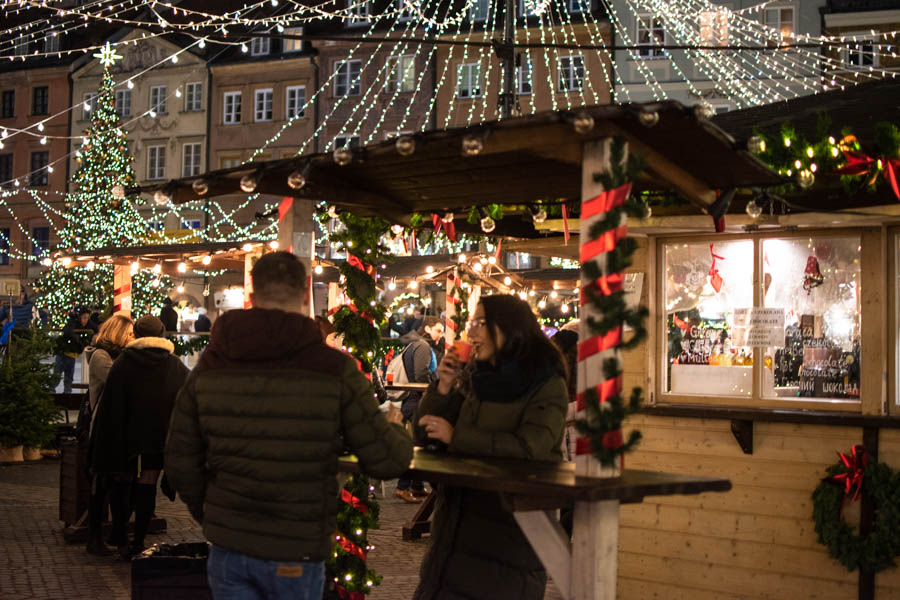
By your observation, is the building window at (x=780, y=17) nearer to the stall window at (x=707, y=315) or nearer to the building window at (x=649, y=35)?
the building window at (x=649, y=35)

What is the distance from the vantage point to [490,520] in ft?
14.8

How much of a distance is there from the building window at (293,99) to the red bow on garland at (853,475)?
39090 mm

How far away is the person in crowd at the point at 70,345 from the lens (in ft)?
65.3

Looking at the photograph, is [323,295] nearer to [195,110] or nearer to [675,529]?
[195,110]

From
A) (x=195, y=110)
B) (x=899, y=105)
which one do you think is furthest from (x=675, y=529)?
(x=195, y=110)

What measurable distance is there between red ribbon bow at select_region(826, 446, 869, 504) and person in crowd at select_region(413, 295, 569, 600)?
8.94ft

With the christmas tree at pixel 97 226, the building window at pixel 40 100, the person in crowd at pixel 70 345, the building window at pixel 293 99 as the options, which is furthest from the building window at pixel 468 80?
the building window at pixel 40 100

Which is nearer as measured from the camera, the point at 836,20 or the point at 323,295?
the point at 836,20

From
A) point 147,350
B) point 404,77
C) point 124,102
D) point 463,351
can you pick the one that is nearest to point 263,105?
point 404,77

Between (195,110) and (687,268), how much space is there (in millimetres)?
41180

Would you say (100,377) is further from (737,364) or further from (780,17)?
(780,17)

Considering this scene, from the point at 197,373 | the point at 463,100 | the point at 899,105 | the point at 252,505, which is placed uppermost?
the point at 463,100

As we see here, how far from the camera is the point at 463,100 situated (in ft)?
130

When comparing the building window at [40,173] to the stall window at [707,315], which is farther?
the building window at [40,173]
